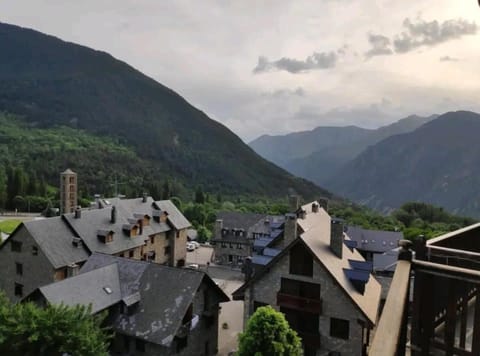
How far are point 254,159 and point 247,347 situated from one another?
164 meters

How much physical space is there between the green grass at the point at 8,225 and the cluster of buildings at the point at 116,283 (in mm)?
23867

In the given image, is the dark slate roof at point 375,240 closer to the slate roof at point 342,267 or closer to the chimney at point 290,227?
the slate roof at point 342,267

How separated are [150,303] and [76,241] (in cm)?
1116

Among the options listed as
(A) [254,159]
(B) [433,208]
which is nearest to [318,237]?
(B) [433,208]

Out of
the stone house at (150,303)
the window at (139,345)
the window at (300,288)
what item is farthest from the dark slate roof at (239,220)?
the window at (139,345)

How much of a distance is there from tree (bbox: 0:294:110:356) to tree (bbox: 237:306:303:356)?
559cm

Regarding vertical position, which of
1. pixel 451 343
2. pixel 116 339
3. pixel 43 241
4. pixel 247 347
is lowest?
pixel 116 339

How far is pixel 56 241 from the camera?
26.3 meters

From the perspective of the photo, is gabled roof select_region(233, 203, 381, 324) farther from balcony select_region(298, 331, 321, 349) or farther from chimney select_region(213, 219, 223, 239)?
chimney select_region(213, 219, 223, 239)

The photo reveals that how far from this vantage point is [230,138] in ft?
652

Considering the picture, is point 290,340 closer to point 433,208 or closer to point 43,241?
point 43,241

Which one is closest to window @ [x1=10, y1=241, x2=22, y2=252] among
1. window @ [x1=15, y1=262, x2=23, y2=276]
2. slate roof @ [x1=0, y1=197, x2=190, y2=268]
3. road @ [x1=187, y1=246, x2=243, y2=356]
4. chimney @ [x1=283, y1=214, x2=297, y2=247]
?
slate roof @ [x1=0, y1=197, x2=190, y2=268]

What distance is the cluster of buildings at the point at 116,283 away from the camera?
1773 centimetres

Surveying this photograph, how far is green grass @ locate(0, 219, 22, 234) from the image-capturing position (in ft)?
158
